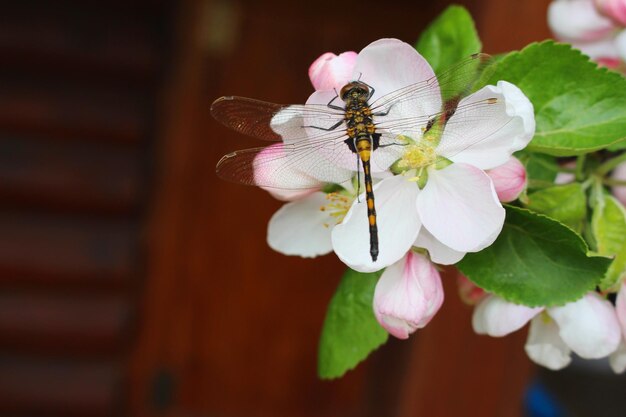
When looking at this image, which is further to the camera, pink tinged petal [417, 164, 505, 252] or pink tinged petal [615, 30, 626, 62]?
pink tinged petal [615, 30, 626, 62]

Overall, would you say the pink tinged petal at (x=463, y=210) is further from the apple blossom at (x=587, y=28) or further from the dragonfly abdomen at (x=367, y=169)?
the apple blossom at (x=587, y=28)

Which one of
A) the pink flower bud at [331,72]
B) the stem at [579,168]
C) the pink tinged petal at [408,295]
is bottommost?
the pink tinged petal at [408,295]

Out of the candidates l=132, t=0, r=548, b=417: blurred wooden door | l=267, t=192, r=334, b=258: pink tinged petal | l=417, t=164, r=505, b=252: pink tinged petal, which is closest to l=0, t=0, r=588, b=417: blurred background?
l=132, t=0, r=548, b=417: blurred wooden door

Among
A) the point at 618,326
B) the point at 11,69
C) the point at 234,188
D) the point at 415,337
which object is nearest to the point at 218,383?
the point at 234,188

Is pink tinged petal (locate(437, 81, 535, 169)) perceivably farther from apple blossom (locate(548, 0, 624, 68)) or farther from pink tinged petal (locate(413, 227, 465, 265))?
apple blossom (locate(548, 0, 624, 68))

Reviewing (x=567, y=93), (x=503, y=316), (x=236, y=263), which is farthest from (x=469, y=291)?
(x=236, y=263)

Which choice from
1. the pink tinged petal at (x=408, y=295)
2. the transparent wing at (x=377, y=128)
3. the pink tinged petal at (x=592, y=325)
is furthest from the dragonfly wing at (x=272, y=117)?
the pink tinged petal at (x=592, y=325)

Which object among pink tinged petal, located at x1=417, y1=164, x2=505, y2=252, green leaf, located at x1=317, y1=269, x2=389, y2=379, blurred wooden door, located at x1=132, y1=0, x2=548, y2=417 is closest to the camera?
pink tinged petal, located at x1=417, y1=164, x2=505, y2=252
